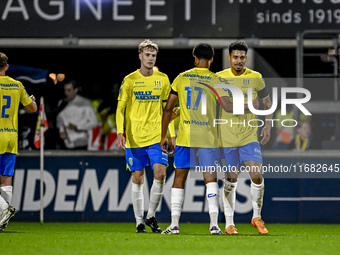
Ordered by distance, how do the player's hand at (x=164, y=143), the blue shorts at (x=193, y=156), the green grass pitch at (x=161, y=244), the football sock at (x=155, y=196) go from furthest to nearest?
the football sock at (x=155, y=196), the player's hand at (x=164, y=143), the blue shorts at (x=193, y=156), the green grass pitch at (x=161, y=244)

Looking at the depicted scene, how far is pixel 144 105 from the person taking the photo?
9.56 meters

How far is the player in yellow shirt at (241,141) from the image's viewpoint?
9.07 meters

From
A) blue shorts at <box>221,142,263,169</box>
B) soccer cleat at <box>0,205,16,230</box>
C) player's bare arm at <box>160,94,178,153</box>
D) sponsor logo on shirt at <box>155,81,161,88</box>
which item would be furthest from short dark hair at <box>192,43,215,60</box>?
soccer cleat at <box>0,205,16,230</box>

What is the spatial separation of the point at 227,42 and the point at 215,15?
49 centimetres

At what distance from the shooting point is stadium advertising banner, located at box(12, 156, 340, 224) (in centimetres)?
1262

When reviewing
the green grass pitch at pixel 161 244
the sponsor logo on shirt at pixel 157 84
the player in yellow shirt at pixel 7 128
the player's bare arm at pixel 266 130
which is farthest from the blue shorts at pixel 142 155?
the player in yellow shirt at pixel 7 128

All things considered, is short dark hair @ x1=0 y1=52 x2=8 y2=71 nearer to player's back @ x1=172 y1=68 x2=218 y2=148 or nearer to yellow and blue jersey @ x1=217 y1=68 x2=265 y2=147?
player's back @ x1=172 y1=68 x2=218 y2=148

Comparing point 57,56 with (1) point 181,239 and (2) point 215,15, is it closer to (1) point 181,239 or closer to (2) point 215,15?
(2) point 215,15

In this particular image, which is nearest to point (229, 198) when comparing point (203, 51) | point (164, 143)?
point (164, 143)

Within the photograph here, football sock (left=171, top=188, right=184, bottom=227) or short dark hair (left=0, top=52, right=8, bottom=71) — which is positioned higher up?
short dark hair (left=0, top=52, right=8, bottom=71)

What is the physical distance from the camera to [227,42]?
12.9m

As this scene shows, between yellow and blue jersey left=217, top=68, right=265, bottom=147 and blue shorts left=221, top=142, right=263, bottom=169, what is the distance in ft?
0.17

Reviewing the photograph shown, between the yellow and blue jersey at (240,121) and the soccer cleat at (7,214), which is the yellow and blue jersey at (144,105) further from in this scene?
the soccer cleat at (7,214)

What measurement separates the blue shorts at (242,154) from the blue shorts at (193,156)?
310 millimetres
